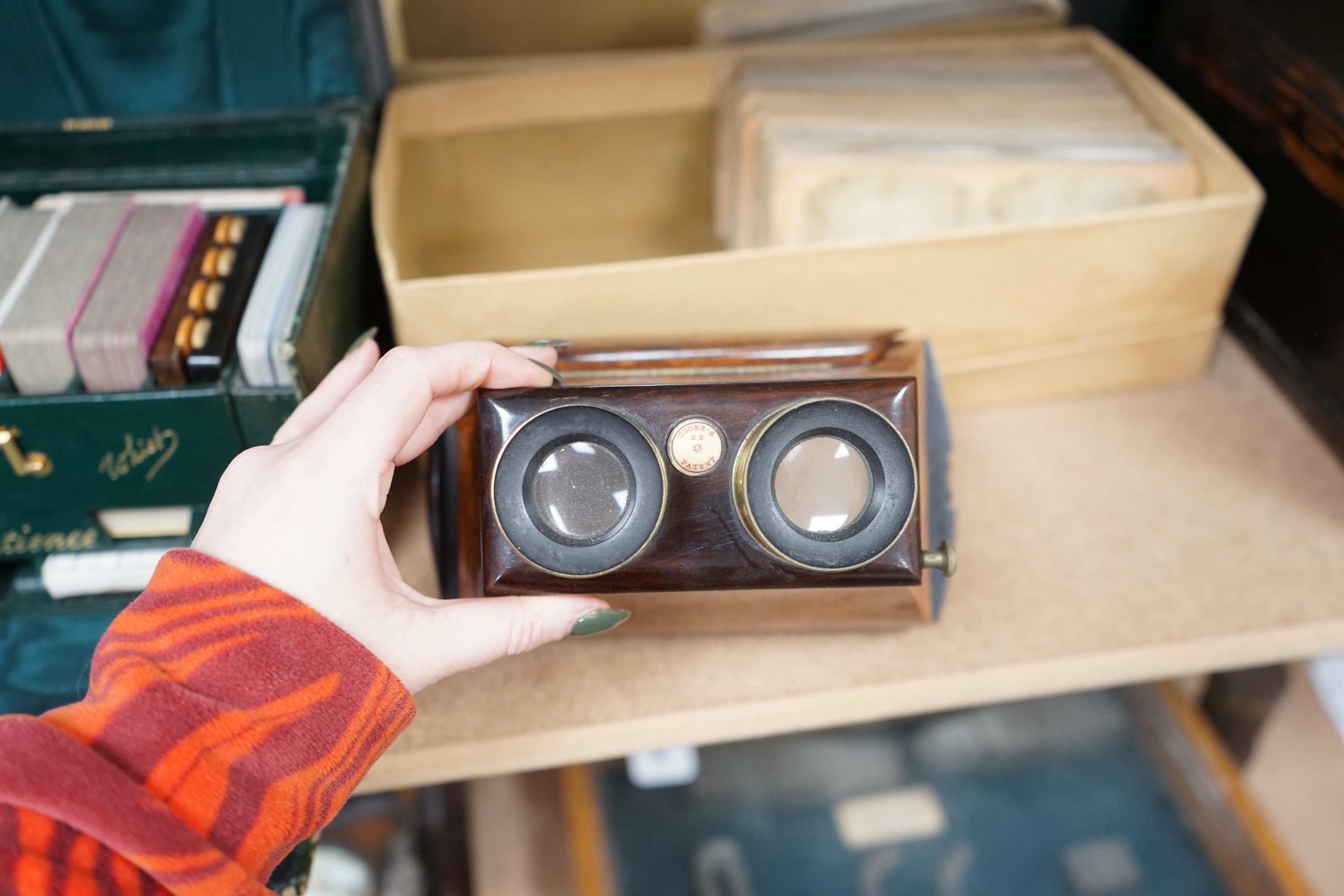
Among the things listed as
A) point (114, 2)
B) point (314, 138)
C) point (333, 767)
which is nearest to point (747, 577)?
point (333, 767)

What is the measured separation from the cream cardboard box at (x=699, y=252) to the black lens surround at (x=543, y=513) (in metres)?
0.18

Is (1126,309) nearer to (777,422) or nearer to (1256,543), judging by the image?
(1256,543)

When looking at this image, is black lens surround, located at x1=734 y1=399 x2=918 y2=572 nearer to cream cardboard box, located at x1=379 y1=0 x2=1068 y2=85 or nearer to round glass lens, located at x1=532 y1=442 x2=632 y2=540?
round glass lens, located at x1=532 y1=442 x2=632 y2=540

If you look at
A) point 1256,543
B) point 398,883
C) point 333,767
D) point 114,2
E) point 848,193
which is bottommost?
point 398,883

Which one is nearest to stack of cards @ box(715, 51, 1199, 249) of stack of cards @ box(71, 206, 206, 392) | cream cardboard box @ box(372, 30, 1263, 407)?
cream cardboard box @ box(372, 30, 1263, 407)

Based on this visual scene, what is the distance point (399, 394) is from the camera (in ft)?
1.64

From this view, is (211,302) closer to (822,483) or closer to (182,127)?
(182,127)

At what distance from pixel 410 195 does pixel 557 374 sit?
39cm

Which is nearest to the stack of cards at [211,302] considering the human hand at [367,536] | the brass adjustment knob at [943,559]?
the human hand at [367,536]

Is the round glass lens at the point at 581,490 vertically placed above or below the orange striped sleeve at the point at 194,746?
above

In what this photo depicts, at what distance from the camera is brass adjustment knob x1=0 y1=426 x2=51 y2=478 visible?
1.97ft

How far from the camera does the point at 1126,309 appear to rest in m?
0.77

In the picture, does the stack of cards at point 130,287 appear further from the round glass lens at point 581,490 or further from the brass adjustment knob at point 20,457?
the round glass lens at point 581,490

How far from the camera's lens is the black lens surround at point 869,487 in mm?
489
